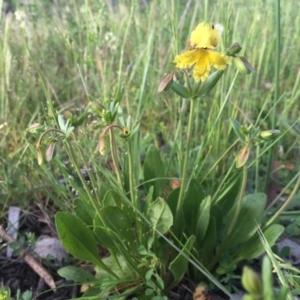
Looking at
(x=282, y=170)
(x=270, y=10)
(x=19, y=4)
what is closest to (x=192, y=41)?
(x=282, y=170)

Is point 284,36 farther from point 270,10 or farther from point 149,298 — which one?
point 149,298

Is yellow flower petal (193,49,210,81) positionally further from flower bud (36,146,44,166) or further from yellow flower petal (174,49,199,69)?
flower bud (36,146,44,166)

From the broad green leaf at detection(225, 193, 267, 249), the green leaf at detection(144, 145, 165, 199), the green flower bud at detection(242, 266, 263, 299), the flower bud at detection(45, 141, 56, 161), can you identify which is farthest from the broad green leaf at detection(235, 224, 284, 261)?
the green flower bud at detection(242, 266, 263, 299)

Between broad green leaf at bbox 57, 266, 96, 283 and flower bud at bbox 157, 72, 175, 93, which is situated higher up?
flower bud at bbox 157, 72, 175, 93

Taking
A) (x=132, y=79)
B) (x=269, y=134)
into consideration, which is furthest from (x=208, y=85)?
(x=132, y=79)

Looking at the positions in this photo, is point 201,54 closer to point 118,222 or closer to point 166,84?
point 166,84

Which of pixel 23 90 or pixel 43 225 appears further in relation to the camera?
pixel 23 90
